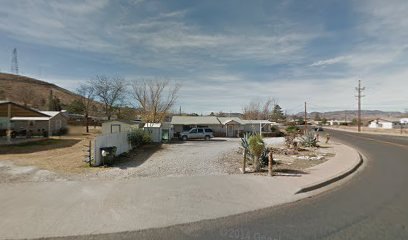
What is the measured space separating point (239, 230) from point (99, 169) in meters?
8.44

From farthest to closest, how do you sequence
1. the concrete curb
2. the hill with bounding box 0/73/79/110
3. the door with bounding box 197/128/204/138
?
the hill with bounding box 0/73/79/110
the door with bounding box 197/128/204/138
the concrete curb

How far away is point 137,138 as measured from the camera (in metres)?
22.5

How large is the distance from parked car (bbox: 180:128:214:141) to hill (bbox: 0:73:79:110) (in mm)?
65635

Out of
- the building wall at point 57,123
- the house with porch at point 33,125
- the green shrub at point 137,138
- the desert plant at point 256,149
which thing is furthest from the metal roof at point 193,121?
the desert plant at point 256,149

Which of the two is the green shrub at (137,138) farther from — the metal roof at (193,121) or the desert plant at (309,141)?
the metal roof at (193,121)

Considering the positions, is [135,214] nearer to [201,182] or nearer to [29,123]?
[201,182]

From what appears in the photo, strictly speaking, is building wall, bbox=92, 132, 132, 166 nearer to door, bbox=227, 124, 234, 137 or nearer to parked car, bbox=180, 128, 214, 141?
parked car, bbox=180, 128, 214, 141

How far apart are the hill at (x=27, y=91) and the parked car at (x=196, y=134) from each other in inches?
2584

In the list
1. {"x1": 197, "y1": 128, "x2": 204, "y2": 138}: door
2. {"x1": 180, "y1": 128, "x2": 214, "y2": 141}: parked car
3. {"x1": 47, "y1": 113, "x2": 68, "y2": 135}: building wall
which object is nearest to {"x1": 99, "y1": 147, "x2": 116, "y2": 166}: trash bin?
{"x1": 180, "y1": 128, "x2": 214, "y2": 141}: parked car

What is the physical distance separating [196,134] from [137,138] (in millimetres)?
15916

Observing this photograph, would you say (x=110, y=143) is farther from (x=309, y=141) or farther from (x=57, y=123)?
(x=57, y=123)

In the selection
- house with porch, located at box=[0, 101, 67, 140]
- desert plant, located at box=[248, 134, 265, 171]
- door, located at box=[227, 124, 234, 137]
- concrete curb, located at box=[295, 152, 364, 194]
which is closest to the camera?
concrete curb, located at box=[295, 152, 364, 194]

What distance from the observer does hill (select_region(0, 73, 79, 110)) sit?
97.9m

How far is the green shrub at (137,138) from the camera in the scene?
69.9 feet
